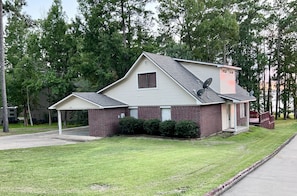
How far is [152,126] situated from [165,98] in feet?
6.52

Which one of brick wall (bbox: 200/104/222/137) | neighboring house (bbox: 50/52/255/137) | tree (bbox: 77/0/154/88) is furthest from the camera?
tree (bbox: 77/0/154/88)

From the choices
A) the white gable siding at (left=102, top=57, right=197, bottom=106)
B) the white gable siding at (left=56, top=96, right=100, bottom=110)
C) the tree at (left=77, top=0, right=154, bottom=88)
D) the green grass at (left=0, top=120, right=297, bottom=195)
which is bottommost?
the green grass at (left=0, top=120, right=297, bottom=195)

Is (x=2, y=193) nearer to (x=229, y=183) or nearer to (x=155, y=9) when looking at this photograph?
(x=229, y=183)

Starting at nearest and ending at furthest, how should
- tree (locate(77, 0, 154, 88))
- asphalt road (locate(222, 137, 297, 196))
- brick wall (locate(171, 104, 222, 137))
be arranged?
asphalt road (locate(222, 137, 297, 196)) → brick wall (locate(171, 104, 222, 137)) → tree (locate(77, 0, 154, 88))

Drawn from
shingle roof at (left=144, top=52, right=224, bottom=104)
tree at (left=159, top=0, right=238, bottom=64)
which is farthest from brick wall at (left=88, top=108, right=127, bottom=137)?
tree at (left=159, top=0, right=238, bottom=64)

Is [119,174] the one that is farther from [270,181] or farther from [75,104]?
[75,104]

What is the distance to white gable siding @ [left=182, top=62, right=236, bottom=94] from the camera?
20.1 metres

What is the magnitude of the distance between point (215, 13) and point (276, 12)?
1077cm

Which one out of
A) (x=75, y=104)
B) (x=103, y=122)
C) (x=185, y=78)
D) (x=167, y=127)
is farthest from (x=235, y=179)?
(x=75, y=104)

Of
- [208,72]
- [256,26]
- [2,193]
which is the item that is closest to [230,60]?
[256,26]

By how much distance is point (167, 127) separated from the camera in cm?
1734

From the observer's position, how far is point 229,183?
675 cm

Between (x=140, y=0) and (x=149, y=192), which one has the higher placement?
(x=140, y=0)

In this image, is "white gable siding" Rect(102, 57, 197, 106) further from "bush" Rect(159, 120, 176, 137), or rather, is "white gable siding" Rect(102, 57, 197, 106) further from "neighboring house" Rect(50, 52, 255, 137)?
"bush" Rect(159, 120, 176, 137)
